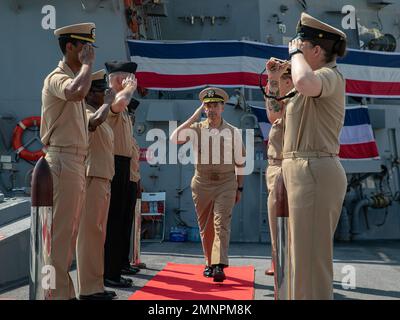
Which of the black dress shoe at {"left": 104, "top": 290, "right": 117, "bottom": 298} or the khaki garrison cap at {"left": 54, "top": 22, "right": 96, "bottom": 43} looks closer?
the khaki garrison cap at {"left": 54, "top": 22, "right": 96, "bottom": 43}

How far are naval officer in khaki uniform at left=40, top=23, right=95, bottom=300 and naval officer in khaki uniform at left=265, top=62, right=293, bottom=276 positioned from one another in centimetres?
145

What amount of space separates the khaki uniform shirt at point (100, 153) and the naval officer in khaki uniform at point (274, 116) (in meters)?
1.21

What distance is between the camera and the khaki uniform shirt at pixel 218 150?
559 cm

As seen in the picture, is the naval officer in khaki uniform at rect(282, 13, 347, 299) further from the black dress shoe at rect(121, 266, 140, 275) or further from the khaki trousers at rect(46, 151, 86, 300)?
the black dress shoe at rect(121, 266, 140, 275)

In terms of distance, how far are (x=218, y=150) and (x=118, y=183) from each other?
956mm

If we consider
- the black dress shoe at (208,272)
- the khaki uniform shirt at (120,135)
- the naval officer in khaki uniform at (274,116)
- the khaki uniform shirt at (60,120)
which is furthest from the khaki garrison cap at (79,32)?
the black dress shoe at (208,272)

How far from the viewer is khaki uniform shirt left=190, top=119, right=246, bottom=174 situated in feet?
18.3

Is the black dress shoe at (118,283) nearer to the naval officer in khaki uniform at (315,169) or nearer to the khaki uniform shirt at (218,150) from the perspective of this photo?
the khaki uniform shirt at (218,150)

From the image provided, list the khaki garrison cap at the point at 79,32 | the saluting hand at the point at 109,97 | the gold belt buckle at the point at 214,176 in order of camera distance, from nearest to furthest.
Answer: the khaki garrison cap at the point at 79,32 → the saluting hand at the point at 109,97 → the gold belt buckle at the point at 214,176

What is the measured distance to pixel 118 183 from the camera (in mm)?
5258

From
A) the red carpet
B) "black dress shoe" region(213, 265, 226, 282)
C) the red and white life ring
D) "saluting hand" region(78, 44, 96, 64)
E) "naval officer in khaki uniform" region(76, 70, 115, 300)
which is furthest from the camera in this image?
the red and white life ring

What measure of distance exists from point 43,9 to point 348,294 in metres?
6.59

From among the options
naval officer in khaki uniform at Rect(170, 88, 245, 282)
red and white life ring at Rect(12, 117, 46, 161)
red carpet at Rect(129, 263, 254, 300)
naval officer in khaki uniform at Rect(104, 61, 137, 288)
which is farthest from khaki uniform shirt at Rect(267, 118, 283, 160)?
red and white life ring at Rect(12, 117, 46, 161)

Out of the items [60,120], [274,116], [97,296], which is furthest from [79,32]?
[274,116]
